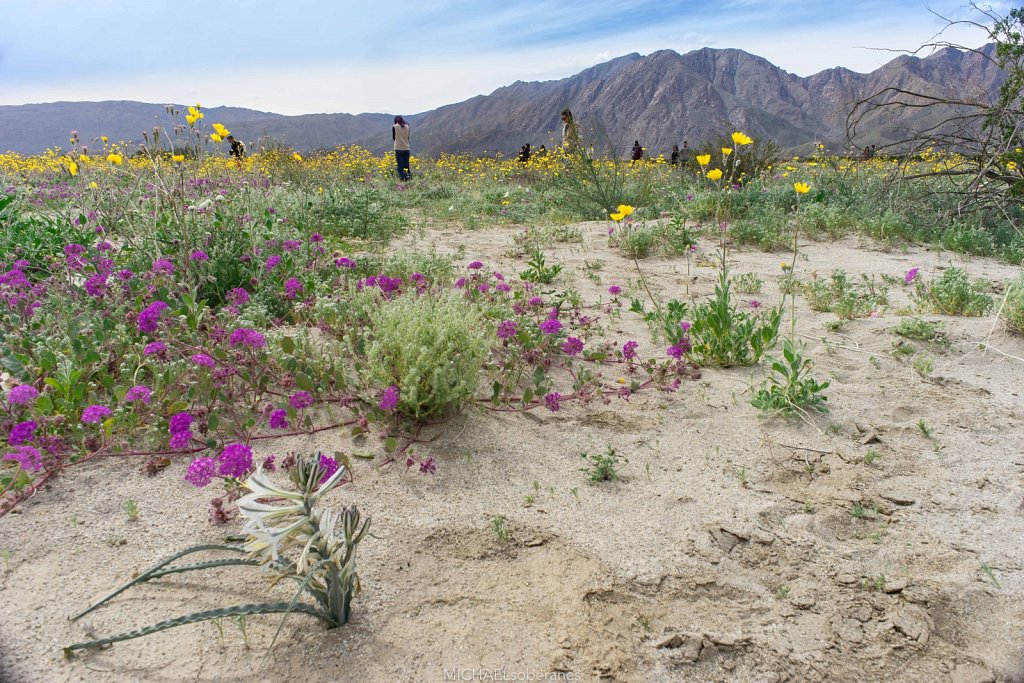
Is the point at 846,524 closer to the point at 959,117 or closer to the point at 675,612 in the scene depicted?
the point at 675,612

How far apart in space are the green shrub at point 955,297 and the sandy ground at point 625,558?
1.31m

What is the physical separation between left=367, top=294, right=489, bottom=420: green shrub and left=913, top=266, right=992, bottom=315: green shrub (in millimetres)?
3474

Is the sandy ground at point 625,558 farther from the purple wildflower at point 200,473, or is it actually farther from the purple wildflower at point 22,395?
the purple wildflower at point 22,395

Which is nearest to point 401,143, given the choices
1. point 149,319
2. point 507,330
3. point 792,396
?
point 507,330

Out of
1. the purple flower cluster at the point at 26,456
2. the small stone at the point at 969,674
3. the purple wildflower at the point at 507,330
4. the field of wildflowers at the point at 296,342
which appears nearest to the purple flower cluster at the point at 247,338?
the field of wildflowers at the point at 296,342

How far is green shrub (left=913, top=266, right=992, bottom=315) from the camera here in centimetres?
417

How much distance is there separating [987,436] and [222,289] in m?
4.59

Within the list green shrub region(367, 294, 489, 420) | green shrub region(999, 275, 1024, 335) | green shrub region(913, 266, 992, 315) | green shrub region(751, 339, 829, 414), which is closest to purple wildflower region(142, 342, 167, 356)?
green shrub region(367, 294, 489, 420)

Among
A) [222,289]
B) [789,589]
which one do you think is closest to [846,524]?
[789,589]

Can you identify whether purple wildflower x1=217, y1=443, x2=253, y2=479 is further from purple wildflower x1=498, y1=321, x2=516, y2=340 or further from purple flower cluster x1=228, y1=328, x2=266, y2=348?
purple wildflower x1=498, y1=321, x2=516, y2=340

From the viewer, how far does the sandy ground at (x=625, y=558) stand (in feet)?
5.54

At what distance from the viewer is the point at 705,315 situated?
363cm

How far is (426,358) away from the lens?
106 inches

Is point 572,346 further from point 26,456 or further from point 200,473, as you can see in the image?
point 26,456
